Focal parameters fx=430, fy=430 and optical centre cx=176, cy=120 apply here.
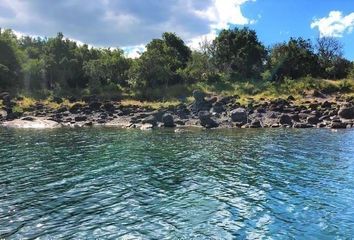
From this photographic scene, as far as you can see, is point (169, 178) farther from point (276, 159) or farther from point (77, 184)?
point (276, 159)

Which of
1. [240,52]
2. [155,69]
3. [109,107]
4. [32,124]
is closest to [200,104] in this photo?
[109,107]

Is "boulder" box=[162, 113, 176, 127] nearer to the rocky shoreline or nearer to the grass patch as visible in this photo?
the rocky shoreline

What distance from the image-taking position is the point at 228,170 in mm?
31422

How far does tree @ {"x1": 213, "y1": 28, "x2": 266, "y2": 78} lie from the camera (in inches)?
4577

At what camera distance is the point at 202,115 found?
7031cm

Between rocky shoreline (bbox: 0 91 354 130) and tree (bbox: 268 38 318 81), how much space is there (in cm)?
2422

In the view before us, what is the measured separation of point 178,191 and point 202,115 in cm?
4584

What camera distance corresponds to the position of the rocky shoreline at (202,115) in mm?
68625

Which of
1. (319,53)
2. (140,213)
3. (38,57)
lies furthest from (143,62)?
(140,213)

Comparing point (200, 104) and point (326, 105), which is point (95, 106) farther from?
point (326, 105)

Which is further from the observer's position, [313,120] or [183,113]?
[183,113]

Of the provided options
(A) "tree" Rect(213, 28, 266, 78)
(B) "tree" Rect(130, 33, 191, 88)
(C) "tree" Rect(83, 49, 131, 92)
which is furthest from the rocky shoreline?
(A) "tree" Rect(213, 28, 266, 78)

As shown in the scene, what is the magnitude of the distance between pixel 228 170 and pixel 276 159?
6.40 meters

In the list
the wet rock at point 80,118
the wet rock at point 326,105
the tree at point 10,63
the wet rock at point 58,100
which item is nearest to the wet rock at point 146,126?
the wet rock at point 80,118
